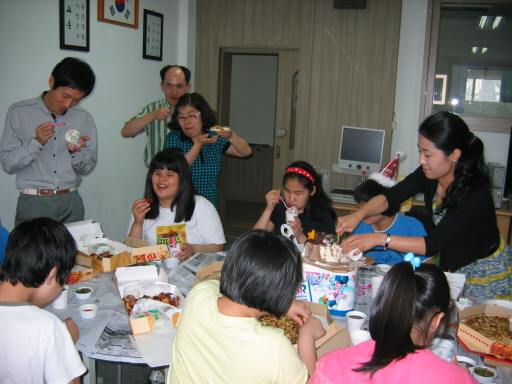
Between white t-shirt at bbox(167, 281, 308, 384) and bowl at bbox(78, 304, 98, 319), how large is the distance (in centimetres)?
57

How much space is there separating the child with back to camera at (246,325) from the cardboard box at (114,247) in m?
0.94

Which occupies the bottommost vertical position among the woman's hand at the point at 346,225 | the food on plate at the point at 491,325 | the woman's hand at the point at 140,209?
the food on plate at the point at 491,325

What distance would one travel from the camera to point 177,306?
171 centimetres

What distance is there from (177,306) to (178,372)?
1.55 feet

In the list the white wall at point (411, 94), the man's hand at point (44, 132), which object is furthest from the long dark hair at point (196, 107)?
the white wall at point (411, 94)

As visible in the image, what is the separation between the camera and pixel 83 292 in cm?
184

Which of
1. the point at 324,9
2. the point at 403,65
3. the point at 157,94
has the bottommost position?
the point at 157,94

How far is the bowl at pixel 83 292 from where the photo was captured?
71.4 inches

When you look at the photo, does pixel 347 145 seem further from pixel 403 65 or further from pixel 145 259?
pixel 145 259

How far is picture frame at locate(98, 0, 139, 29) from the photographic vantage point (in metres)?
3.69

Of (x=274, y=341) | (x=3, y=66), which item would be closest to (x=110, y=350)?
(x=274, y=341)

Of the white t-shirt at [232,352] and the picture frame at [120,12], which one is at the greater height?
the picture frame at [120,12]

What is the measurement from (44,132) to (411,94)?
324cm

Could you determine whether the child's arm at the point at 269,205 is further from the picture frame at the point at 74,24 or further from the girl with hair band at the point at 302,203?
the picture frame at the point at 74,24
